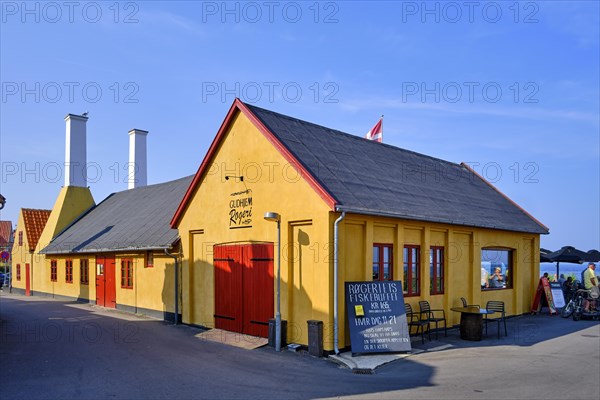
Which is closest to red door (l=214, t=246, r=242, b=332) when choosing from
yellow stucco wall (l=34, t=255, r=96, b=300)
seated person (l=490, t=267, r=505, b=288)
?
seated person (l=490, t=267, r=505, b=288)

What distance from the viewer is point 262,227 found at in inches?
538

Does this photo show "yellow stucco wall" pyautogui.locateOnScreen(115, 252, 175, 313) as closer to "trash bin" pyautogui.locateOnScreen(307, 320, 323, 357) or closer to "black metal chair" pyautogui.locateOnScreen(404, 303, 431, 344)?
"trash bin" pyautogui.locateOnScreen(307, 320, 323, 357)

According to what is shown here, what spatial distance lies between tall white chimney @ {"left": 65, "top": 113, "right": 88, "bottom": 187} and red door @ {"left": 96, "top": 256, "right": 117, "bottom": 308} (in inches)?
407

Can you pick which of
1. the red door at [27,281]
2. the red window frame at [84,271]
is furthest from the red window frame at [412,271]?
the red door at [27,281]

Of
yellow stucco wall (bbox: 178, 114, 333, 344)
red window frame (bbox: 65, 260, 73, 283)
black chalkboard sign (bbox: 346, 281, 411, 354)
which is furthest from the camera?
→ red window frame (bbox: 65, 260, 73, 283)

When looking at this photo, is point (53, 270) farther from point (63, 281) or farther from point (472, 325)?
point (472, 325)

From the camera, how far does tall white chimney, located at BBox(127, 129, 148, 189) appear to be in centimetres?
3353

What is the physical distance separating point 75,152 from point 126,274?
1382cm

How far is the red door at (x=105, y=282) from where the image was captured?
71.4ft

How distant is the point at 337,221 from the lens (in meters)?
11.7

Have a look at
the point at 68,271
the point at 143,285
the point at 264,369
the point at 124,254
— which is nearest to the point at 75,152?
the point at 68,271

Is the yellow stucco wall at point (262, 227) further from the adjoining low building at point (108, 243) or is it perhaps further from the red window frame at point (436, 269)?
the red window frame at point (436, 269)

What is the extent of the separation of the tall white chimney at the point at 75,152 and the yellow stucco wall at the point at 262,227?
17295mm

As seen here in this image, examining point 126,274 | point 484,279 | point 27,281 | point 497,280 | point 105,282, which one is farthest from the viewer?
point 27,281
